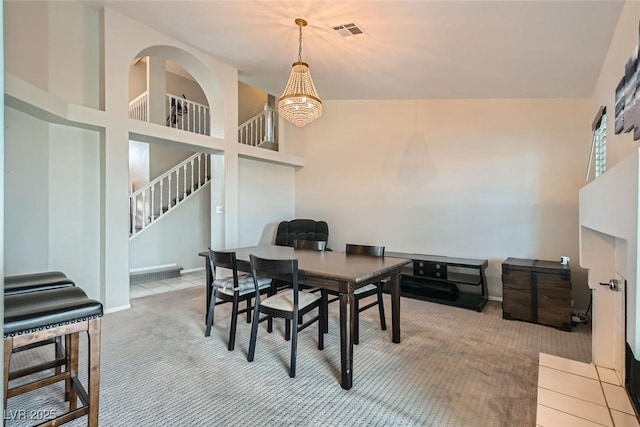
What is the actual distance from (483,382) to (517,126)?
3109 millimetres

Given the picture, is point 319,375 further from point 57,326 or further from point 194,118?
point 194,118

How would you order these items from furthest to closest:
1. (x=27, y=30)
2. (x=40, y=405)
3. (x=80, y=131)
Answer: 1. (x=80, y=131)
2. (x=27, y=30)
3. (x=40, y=405)

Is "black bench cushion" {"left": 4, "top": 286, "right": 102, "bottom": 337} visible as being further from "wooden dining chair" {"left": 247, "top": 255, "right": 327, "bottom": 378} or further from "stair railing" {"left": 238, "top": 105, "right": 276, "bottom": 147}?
"stair railing" {"left": 238, "top": 105, "right": 276, "bottom": 147}

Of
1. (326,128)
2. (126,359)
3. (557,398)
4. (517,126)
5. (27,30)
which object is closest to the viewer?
(557,398)

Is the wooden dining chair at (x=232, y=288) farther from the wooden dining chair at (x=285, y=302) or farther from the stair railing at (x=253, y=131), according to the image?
the stair railing at (x=253, y=131)

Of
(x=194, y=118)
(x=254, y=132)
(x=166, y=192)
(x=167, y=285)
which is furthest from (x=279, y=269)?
(x=194, y=118)

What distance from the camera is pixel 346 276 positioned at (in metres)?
2.08

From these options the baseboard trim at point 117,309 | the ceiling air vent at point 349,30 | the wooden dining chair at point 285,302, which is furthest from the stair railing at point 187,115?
the wooden dining chair at point 285,302

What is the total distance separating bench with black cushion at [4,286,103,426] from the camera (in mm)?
1332

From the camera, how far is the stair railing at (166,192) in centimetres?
522

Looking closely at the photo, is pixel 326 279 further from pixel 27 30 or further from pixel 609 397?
pixel 27 30

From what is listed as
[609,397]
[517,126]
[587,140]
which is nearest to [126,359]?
[609,397]

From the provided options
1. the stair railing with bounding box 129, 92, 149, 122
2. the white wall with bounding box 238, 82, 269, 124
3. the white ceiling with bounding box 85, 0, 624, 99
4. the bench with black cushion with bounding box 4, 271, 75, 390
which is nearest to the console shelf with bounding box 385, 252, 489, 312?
the white ceiling with bounding box 85, 0, 624, 99

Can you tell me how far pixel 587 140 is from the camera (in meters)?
3.47
